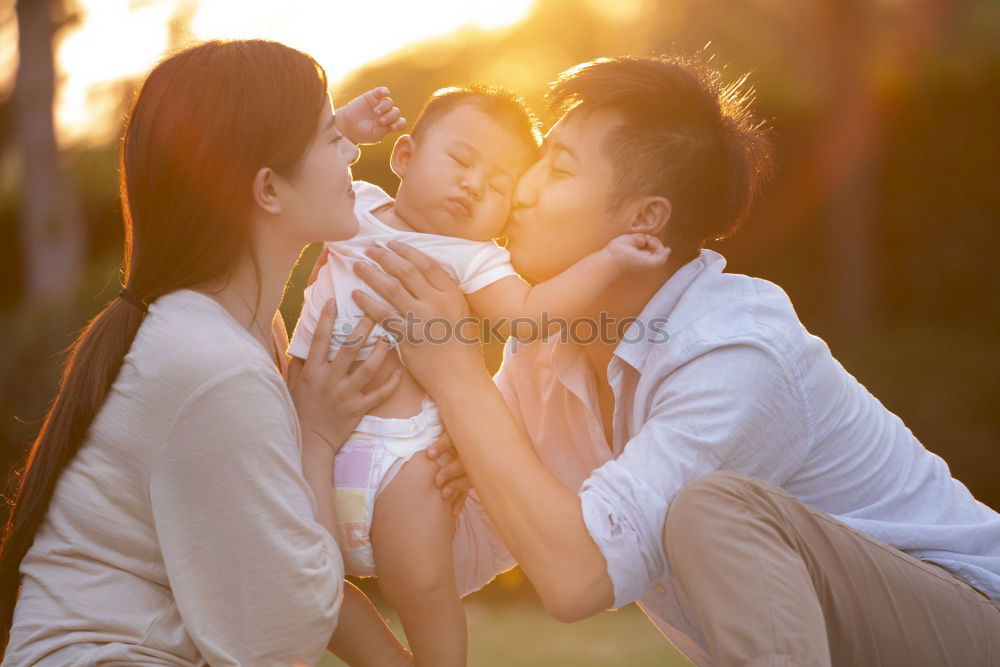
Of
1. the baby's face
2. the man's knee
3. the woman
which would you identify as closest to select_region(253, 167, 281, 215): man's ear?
the woman

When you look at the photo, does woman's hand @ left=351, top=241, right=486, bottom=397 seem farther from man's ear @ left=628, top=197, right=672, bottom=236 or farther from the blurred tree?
the blurred tree

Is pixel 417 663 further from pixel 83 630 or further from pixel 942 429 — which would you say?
pixel 942 429

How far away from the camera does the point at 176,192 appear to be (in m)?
2.55

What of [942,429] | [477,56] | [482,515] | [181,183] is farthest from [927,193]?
[181,183]

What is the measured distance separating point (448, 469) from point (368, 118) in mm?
1125

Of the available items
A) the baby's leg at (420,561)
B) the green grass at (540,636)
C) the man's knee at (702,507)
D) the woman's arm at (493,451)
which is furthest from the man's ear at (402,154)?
the green grass at (540,636)

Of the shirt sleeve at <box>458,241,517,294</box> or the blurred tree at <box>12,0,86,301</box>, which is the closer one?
the shirt sleeve at <box>458,241,517,294</box>

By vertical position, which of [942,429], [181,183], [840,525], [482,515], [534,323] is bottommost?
[942,429]

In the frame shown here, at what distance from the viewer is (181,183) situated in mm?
2545

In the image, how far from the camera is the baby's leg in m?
2.88

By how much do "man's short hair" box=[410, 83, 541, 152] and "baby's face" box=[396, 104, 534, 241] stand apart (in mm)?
21

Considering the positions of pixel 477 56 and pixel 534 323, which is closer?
pixel 534 323

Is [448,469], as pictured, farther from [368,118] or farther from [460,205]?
[368,118]

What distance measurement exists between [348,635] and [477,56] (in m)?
9.78
